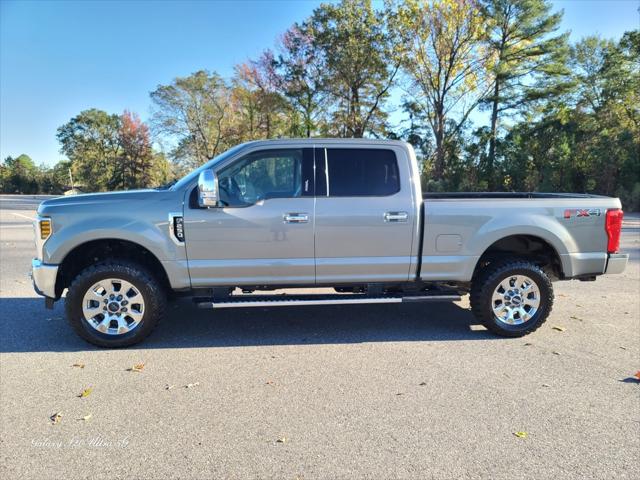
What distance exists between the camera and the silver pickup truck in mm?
4387

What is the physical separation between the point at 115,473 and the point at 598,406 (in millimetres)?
3327

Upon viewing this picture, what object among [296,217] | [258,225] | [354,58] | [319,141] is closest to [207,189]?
[258,225]

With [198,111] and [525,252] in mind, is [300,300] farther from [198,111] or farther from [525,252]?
[198,111]

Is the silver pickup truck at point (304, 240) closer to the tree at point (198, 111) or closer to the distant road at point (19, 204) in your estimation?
the distant road at point (19, 204)

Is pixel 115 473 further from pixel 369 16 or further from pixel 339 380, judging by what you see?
pixel 369 16

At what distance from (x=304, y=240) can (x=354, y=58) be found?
2645cm

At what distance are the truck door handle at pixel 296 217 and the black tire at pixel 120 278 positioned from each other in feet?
4.83

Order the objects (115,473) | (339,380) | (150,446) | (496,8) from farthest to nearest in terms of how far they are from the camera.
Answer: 1. (496,8)
2. (339,380)
3. (150,446)
4. (115,473)

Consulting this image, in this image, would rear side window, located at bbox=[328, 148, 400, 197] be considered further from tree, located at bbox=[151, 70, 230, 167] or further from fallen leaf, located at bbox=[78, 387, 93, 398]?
tree, located at bbox=[151, 70, 230, 167]

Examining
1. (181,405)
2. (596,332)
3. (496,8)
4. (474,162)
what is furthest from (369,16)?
(181,405)

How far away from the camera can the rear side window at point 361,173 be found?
15.3ft

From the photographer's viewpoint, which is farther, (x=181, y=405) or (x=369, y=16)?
(x=369, y=16)

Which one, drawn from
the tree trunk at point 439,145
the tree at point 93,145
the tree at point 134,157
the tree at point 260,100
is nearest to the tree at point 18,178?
the tree at point 93,145

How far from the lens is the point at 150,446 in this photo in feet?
9.25
